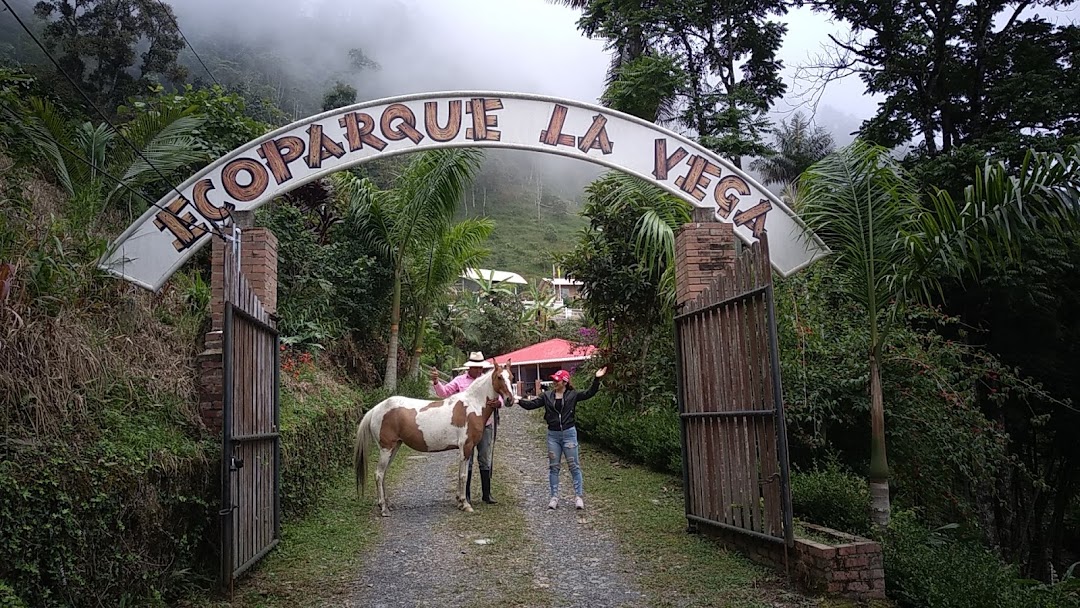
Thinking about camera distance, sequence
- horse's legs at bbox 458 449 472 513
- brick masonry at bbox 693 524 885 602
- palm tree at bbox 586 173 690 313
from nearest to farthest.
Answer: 1. brick masonry at bbox 693 524 885 602
2. horse's legs at bbox 458 449 472 513
3. palm tree at bbox 586 173 690 313

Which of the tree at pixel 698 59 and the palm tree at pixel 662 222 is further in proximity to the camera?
the tree at pixel 698 59

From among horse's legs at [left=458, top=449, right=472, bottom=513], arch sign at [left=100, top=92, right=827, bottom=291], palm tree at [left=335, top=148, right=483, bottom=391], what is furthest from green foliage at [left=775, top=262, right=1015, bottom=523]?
palm tree at [left=335, top=148, right=483, bottom=391]

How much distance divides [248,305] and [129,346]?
4.35ft

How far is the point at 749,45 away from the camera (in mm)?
20750

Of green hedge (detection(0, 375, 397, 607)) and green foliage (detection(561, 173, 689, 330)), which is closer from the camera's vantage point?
green hedge (detection(0, 375, 397, 607))

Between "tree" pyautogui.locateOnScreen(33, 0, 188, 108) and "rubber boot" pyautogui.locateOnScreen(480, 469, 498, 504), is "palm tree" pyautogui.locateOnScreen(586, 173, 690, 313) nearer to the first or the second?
"rubber boot" pyautogui.locateOnScreen(480, 469, 498, 504)

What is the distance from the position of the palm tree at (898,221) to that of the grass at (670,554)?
157 cm

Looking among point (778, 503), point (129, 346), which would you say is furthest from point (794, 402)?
point (129, 346)

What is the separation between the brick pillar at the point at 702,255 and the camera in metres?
8.14

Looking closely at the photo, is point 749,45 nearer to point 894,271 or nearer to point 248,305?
point 894,271

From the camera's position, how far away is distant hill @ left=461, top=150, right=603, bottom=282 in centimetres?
6656

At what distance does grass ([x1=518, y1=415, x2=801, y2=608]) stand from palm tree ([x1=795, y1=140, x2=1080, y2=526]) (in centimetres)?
157

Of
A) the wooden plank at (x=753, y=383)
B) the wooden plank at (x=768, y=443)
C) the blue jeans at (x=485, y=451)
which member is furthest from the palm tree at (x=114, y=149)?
the wooden plank at (x=768, y=443)

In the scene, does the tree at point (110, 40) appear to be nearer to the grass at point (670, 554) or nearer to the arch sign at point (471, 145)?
the arch sign at point (471, 145)
